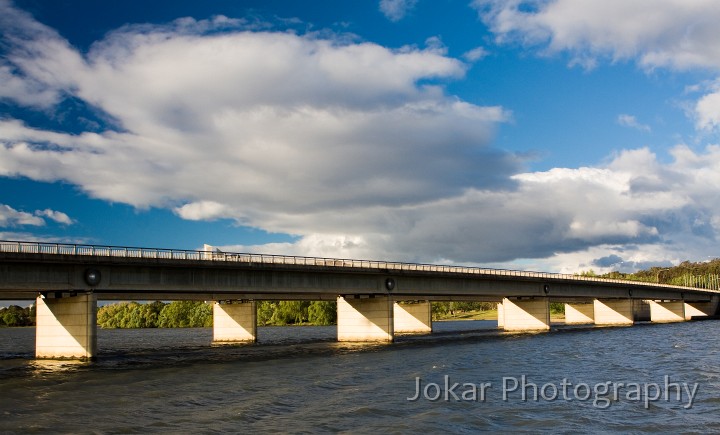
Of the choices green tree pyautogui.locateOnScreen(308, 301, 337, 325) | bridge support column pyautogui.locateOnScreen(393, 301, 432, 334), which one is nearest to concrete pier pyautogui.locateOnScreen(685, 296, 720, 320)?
bridge support column pyautogui.locateOnScreen(393, 301, 432, 334)

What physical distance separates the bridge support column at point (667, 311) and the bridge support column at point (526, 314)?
69643 mm

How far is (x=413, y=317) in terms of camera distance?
127 m

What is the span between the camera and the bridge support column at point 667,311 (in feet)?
552

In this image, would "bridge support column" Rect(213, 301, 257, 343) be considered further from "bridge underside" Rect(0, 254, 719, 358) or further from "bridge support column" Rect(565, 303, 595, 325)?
"bridge support column" Rect(565, 303, 595, 325)

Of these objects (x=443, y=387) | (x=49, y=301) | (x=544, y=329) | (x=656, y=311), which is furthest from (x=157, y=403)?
(x=656, y=311)

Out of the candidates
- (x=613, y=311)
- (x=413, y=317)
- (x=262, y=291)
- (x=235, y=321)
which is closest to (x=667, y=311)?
(x=613, y=311)

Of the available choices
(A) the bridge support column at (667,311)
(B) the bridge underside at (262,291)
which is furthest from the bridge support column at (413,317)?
(A) the bridge support column at (667,311)

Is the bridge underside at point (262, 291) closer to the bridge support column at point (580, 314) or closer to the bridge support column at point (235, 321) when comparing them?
the bridge support column at point (235, 321)

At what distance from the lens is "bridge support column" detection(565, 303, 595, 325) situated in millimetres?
168875

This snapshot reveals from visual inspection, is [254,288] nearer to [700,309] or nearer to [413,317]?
[413,317]

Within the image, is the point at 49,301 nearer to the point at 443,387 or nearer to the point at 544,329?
the point at 443,387

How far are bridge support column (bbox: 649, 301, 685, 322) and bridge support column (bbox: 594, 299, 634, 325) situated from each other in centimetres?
2820

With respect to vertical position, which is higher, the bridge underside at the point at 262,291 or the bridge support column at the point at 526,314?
the bridge underside at the point at 262,291

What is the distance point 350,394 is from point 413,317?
9050 centimetres
